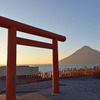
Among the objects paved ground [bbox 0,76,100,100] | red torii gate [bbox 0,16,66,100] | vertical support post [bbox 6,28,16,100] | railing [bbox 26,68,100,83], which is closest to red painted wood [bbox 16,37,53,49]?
red torii gate [bbox 0,16,66,100]

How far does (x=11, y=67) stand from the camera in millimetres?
5883

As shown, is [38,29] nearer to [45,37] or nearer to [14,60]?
[45,37]

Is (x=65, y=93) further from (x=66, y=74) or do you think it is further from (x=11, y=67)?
(x=66, y=74)

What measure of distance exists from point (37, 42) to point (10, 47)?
181cm

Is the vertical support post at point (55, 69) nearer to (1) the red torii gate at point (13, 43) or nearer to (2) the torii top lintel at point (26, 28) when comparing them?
(2) the torii top lintel at point (26, 28)

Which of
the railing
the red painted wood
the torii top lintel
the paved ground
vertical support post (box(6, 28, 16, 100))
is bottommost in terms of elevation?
the paved ground

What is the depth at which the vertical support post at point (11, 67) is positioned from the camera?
19.0 feet

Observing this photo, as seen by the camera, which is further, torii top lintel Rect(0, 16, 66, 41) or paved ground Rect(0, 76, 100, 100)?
paved ground Rect(0, 76, 100, 100)

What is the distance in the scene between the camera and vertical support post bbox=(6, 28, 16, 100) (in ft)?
→ 19.0

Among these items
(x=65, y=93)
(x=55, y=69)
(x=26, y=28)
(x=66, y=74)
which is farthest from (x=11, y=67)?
(x=66, y=74)

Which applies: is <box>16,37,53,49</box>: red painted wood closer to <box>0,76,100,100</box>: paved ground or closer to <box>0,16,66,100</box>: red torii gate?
<box>0,16,66,100</box>: red torii gate

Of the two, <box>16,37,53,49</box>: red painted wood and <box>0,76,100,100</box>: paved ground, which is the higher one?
<box>16,37,53,49</box>: red painted wood

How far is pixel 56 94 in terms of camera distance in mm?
8133

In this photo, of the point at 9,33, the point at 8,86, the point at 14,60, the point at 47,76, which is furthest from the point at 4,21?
the point at 47,76
